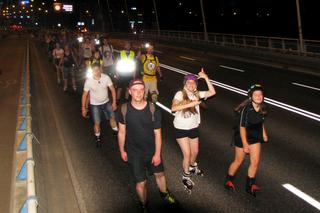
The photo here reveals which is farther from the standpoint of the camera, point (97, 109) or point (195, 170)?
point (97, 109)

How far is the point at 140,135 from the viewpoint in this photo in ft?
18.8

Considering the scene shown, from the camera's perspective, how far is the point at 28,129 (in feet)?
31.9

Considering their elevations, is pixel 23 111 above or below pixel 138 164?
above

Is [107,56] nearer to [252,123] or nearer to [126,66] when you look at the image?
[126,66]

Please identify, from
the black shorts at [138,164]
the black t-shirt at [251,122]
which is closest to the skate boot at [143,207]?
the black shorts at [138,164]

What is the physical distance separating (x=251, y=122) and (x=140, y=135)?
6.05 feet

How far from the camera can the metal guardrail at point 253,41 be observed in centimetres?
2600

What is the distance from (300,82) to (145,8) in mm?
101335

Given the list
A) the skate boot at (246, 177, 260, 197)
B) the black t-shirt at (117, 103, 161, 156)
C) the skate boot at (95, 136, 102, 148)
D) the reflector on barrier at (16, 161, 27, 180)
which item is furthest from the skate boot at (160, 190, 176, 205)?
the skate boot at (95, 136, 102, 148)

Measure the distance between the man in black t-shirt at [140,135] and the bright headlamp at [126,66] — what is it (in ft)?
22.4

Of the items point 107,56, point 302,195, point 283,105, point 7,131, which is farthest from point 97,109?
point 283,105

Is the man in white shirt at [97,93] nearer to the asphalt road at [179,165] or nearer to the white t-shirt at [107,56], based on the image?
the asphalt road at [179,165]

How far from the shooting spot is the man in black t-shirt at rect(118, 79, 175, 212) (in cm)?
566

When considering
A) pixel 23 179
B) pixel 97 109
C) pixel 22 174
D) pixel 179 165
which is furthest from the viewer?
pixel 97 109
